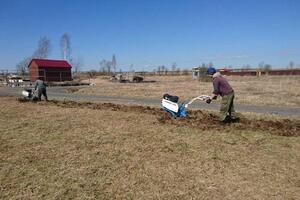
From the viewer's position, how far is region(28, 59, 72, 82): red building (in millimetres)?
52094

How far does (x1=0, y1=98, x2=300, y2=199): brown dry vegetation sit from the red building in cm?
4340

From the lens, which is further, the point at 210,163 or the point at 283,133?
the point at 283,133

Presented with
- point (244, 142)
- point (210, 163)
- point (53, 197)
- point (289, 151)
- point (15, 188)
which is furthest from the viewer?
point (244, 142)

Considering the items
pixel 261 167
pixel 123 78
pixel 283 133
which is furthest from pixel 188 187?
pixel 123 78

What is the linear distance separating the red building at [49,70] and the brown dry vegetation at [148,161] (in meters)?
43.4

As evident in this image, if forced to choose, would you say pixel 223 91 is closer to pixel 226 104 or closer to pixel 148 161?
pixel 226 104

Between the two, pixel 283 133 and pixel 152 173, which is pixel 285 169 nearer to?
pixel 152 173

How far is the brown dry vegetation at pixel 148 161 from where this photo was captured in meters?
5.18

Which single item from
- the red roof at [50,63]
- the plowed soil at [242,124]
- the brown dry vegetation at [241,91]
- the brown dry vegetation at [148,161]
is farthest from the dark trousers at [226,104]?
the red roof at [50,63]

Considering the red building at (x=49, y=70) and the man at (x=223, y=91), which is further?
the red building at (x=49, y=70)

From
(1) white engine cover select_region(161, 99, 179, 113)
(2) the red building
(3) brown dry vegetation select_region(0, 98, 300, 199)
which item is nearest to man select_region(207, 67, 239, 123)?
(3) brown dry vegetation select_region(0, 98, 300, 199)

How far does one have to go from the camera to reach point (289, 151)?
24.2ft

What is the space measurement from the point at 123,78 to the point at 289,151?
48.0m

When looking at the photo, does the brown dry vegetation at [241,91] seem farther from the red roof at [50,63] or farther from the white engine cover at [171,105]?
the red roof at [50,63]
